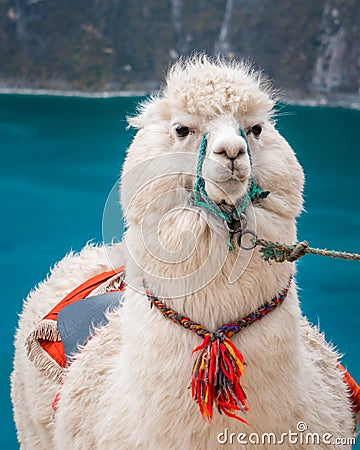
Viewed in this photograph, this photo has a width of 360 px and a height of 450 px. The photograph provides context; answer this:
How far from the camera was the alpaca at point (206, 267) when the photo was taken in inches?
39.4

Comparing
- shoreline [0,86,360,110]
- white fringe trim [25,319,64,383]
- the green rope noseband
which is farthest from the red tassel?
shoreline [0,86,360,110]

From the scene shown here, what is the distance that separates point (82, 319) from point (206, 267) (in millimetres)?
641

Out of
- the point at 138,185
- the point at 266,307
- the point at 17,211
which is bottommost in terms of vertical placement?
the point at 266,307

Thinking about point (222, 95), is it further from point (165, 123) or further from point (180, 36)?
point (180, 36)

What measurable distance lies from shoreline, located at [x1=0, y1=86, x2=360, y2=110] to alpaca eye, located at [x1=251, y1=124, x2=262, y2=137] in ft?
15.5

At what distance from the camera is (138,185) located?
1.07 metres

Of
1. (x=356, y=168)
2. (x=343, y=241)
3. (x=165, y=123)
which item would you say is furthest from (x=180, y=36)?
(x=165, y=123)

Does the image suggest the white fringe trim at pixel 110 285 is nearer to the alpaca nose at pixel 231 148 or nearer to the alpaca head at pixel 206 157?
the alpaca head at pixel 206 157

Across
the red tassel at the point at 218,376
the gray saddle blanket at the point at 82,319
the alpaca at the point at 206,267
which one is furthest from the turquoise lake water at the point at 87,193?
the red tassel at the point at 218,376

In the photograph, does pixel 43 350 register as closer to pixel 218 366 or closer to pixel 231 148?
pixel 218 366

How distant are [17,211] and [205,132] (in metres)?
3.51

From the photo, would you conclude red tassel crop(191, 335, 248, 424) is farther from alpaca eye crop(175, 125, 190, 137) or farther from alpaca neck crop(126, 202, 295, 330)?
alpaca eye crop(175, 125, 190, 137)

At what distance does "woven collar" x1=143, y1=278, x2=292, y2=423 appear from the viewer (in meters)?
1.03

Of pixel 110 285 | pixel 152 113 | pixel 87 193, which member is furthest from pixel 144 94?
pixel 152 113
